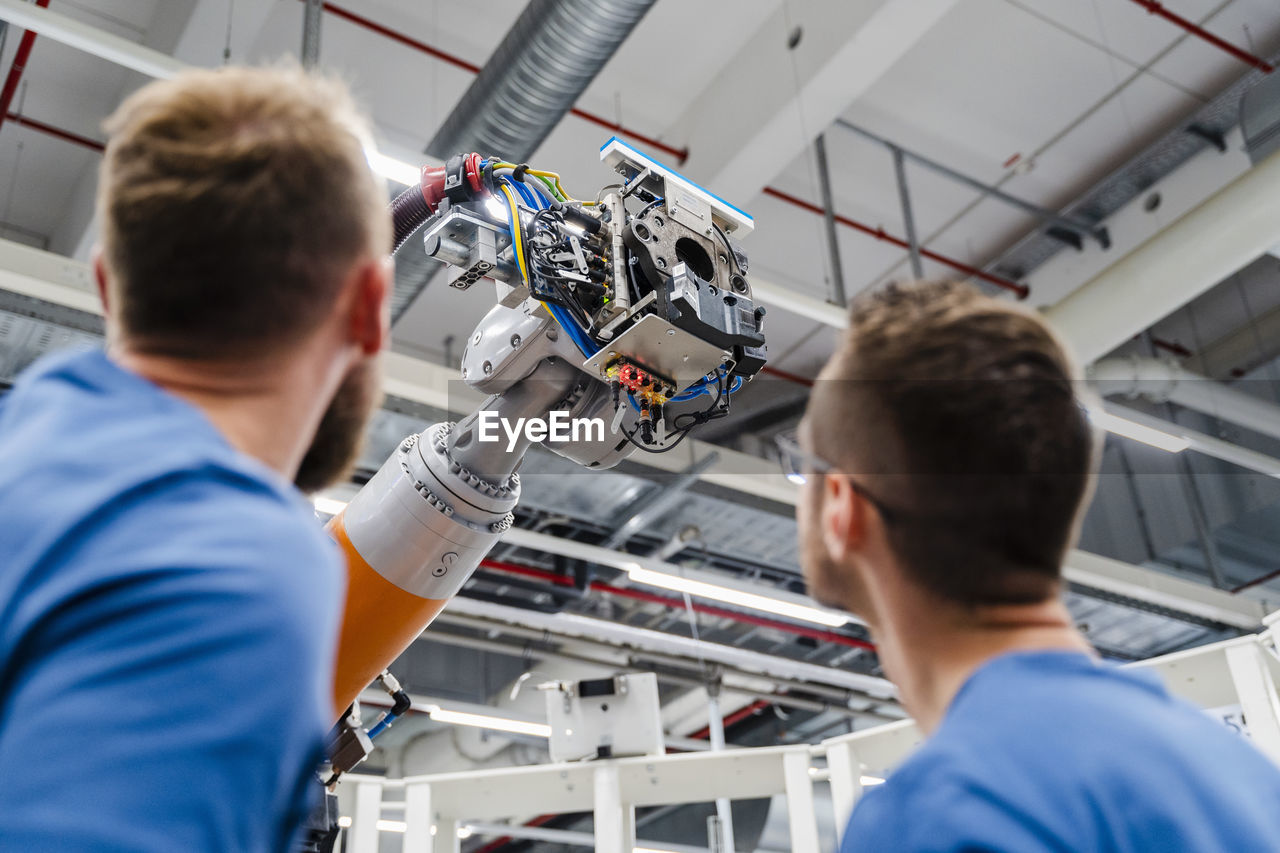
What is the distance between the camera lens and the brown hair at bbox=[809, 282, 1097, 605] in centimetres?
105

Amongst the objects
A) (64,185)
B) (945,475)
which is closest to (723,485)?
(64,185)

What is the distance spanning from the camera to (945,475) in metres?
1.06

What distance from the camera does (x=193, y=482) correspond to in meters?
0.73

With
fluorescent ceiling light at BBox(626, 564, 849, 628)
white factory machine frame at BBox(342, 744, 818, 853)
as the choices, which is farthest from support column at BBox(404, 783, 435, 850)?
fluorescent ceiling light at BBox(626, 564, 849, 628)

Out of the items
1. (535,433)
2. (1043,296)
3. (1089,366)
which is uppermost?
(1043,296)

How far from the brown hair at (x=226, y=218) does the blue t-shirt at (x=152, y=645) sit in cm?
11

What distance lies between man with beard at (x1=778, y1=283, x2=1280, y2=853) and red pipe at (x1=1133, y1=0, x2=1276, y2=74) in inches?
244

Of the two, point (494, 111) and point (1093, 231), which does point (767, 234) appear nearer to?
point (1093, 231)

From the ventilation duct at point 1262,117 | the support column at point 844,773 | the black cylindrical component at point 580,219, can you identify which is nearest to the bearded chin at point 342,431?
the black cylindrical component at point 580,219

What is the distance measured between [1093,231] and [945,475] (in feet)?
24.4

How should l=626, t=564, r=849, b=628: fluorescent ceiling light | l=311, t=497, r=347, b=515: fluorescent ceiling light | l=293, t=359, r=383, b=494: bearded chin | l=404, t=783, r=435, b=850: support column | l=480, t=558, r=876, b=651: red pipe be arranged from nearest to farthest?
l=293, t=359, r=383, b=494: bearded chin → l=404, t=783, r=435, b=850: support column → l=311, t=497, r=347, b=515: fluorescent ceiling light → l=626, t=564, r=849, b=628: fluorescent ceiling light → l=480, t=558, r=876, b=651: red pipe

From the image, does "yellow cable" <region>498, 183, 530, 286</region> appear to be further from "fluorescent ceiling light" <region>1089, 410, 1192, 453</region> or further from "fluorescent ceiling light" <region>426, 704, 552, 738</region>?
"fluorescent ceiling light" <region>426, 704, 552, 738</region>

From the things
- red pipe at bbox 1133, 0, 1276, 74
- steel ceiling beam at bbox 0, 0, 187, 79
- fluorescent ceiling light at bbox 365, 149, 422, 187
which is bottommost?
fluorescent ceiling light at bbox 365, 149, 422, 187

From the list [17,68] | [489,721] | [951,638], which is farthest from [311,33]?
[489,721]
